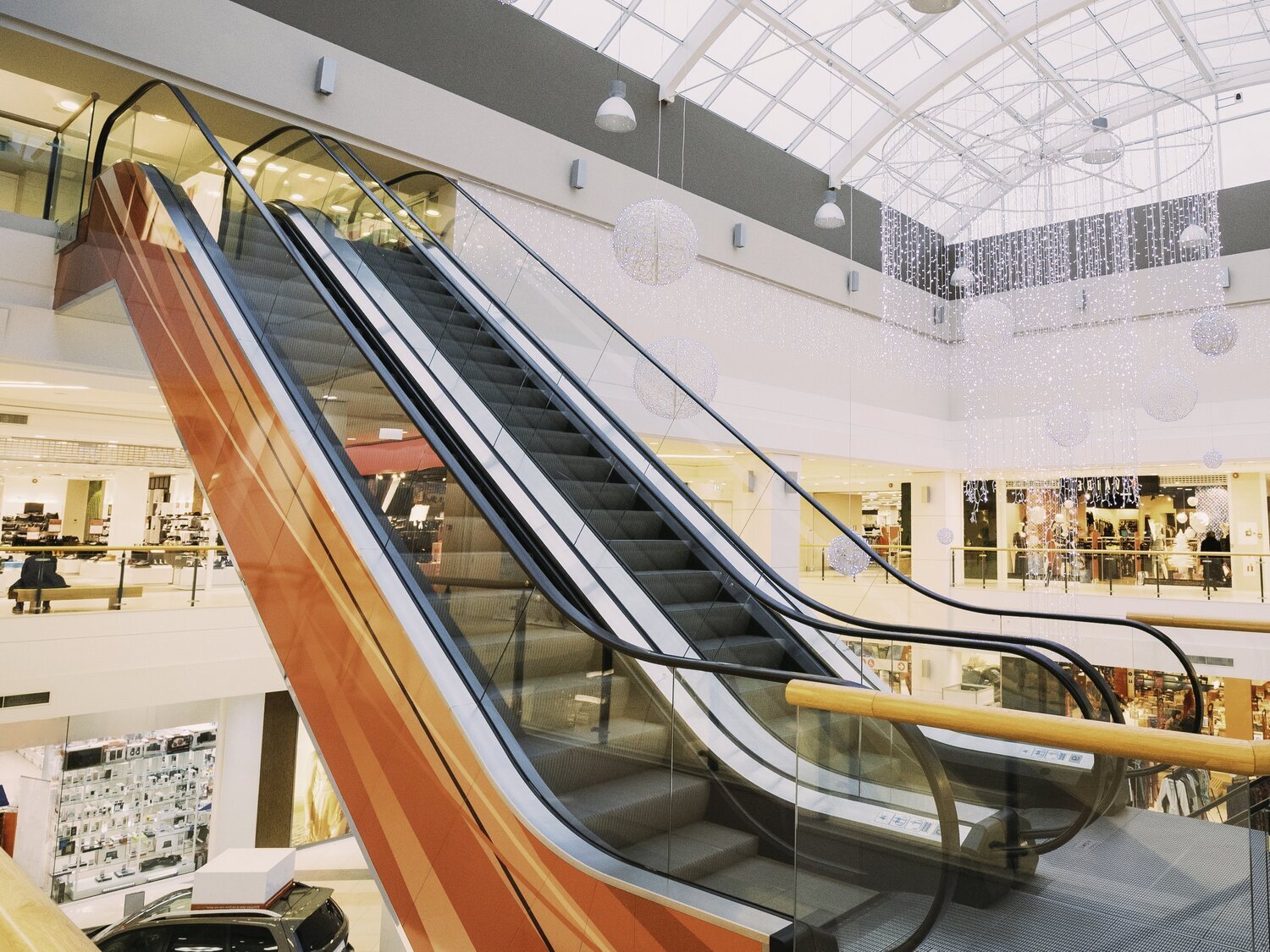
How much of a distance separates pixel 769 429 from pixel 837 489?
447 inches

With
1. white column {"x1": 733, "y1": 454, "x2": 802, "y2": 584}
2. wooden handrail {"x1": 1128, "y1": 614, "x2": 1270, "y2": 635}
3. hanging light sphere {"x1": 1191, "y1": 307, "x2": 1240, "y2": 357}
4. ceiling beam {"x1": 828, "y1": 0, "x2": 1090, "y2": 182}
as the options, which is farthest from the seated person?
ceiling beam {"x1": 828, "y1": 0, "x2": 1090, "y2": 182}

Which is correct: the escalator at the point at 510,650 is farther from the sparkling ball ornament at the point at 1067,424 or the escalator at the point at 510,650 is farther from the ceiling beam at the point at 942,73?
the ceiling beam at the point at 942,73

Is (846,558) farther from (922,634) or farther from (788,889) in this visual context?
(788,889)

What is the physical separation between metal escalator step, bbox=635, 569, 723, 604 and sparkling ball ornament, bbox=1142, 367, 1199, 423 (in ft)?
18.4

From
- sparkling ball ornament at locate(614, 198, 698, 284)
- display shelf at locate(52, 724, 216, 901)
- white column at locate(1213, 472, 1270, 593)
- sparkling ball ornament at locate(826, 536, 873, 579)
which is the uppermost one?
sparkling ball ornament at locate(614, 198, 698, 284)

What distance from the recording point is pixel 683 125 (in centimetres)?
1284

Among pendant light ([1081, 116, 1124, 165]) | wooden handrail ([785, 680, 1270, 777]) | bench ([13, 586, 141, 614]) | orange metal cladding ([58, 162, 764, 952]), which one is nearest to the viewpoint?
wooden handrail ([785, 680, 1270, 777])

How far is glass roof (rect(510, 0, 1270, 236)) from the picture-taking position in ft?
39.3

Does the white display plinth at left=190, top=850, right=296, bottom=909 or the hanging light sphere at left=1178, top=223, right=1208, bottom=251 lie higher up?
the hanging light sphere at left=1178, top=223, right=1208, bottom=251

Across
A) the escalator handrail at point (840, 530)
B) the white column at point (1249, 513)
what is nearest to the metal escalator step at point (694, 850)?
the escalator handrail at point (840, 530)

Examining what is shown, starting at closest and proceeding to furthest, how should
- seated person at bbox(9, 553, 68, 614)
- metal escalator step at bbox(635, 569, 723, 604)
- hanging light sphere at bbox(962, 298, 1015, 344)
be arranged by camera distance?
metal escalator step at bbox(635, 569, 723, 604)
seated person at bbox(9, 553, 68, 614)
hanging light sphere at bbox(962, 298, 1015, 344)

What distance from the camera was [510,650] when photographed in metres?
3.62

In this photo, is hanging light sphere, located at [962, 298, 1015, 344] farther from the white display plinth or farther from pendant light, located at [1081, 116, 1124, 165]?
the white display plinth

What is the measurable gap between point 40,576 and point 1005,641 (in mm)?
10052
